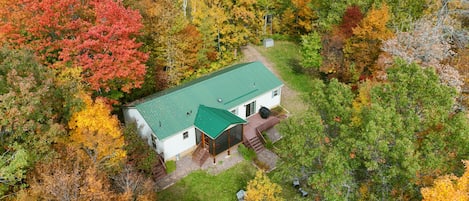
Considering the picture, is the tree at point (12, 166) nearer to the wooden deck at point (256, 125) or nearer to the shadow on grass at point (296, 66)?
the wooden deck at point (256, 125)

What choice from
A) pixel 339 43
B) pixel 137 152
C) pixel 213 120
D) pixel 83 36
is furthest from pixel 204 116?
pixel 339 43

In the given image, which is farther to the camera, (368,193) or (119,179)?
(119,179)

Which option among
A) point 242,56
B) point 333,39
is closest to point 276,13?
point 242,56

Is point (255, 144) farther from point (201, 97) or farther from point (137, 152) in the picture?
point (137, 152)

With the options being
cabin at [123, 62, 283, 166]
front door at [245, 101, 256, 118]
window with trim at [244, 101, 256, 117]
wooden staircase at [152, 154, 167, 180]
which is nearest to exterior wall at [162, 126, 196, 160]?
cabin at [123, 62, 283, 166]

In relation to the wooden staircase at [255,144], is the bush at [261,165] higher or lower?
lower

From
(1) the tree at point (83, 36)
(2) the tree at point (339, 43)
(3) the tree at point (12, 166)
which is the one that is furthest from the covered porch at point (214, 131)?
(3) the tree at point (12, 166)

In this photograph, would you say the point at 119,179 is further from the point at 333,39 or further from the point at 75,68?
the point at 333,39
